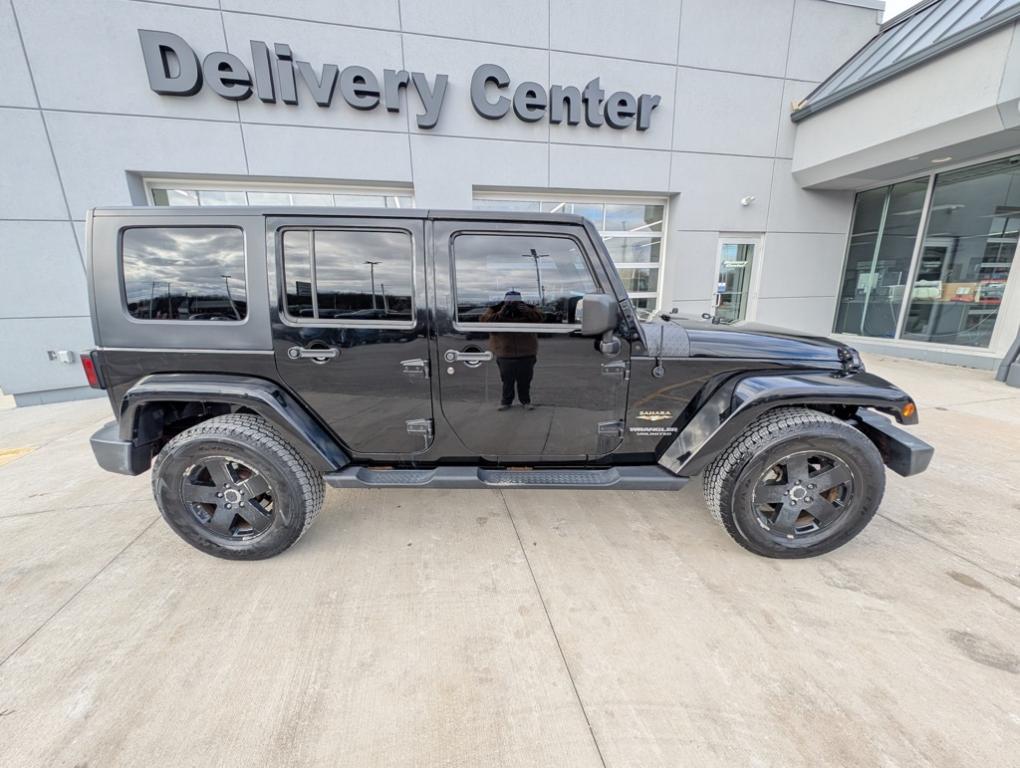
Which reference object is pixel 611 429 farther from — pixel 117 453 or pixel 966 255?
pixel 966 255

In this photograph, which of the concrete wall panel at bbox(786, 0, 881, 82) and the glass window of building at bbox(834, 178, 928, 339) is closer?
the concrete wall panel at bbox(786, 0, 881, 82)

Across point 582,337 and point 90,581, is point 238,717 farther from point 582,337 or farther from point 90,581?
point 582,337

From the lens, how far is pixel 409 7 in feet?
17.8

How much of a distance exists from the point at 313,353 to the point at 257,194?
226 inches

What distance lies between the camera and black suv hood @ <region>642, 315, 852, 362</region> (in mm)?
2182

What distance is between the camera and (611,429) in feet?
7.47

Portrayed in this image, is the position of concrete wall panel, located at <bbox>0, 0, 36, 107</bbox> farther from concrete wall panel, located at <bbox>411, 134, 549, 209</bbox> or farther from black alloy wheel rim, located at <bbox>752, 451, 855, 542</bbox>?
black alloy wheel rim, located at <bbox>752, 451, 855, 542</bbox>

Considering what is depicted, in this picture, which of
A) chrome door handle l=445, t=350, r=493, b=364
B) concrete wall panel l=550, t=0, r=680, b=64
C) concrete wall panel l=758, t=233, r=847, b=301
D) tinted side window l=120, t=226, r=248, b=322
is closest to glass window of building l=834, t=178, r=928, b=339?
concrete wall panel l=758, t=233, r=847, b=301

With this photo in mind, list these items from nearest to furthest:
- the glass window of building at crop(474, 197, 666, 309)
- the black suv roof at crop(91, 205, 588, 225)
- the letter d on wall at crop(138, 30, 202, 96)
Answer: the black suv roof at crop(91, 205, 588, 225) < the letter d on wall at crop(138, 30, 202, 96) < the glass window of building at crop(474, 197, 666, 309)

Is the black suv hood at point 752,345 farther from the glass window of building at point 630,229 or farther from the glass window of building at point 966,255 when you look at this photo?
the glass window of building at point 966,255

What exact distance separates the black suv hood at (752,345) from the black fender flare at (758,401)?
0.38ft

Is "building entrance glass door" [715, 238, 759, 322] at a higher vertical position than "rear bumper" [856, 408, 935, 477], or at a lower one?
higher

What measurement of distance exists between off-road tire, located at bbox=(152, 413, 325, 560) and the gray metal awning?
30.0 ft

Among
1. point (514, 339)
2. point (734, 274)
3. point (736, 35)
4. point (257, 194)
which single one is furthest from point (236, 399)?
point (736, 35)
